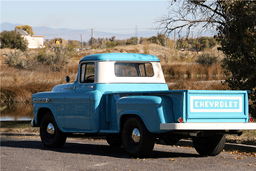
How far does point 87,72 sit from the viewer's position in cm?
1062

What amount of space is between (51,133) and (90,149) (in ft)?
3.91

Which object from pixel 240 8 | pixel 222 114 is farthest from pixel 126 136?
pixel 240 8

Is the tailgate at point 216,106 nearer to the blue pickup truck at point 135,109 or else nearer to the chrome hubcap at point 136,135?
the blue pickup truck at point 135,109

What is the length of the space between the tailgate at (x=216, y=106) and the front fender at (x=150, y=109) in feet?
1.30

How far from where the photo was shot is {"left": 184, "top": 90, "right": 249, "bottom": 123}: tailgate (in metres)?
8.04

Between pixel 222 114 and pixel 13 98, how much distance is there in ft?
77.1

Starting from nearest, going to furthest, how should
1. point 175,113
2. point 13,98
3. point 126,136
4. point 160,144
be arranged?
1. point 175,113
2. point 126,136
3. point 160,144
4. point 13,98

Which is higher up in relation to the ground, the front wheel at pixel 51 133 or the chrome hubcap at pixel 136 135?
the chrome hubcap at pixel 136 135

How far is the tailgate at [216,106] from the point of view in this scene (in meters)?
8.04

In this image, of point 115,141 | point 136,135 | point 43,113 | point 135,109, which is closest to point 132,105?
point 135,109

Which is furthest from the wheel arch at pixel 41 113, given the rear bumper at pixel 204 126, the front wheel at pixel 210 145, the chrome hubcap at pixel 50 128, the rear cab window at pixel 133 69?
Result: the rear bumper at pixel 204 126

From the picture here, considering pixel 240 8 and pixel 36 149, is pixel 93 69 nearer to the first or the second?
pixel 36 149

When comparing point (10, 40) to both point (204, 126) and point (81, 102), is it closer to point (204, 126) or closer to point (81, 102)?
point (81, 102)

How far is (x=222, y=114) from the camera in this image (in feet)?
27.6
